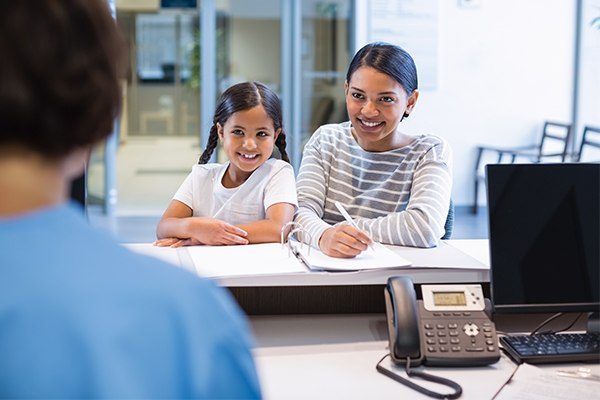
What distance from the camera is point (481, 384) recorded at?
1457mm

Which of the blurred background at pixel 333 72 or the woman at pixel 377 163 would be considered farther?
the blurred background at pixel 333 72

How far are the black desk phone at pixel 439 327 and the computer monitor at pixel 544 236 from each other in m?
0.06

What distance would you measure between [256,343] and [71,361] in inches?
45.6

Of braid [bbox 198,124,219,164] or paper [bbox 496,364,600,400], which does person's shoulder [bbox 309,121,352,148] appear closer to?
braid [bbox 198,124,219,164]

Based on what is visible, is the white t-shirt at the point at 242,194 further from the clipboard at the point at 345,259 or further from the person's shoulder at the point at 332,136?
the clipboard at the point at 345,259

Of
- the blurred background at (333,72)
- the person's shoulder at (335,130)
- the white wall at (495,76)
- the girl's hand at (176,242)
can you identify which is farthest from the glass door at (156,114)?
the girl's hand at (176,242)

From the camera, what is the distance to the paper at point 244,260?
5.25ft

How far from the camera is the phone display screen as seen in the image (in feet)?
5.25

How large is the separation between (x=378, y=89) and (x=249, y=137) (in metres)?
0.35

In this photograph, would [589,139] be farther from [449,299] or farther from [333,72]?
[449,299]

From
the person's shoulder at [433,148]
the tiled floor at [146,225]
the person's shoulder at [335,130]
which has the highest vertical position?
the person's shoulder at [335,130]

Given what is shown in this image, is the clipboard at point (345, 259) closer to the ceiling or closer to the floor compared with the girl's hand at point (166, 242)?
closer to the ceiling

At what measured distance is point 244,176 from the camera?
2230 mm

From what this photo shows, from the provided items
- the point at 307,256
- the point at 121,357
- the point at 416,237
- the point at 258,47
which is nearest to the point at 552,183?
the point at 416,237
